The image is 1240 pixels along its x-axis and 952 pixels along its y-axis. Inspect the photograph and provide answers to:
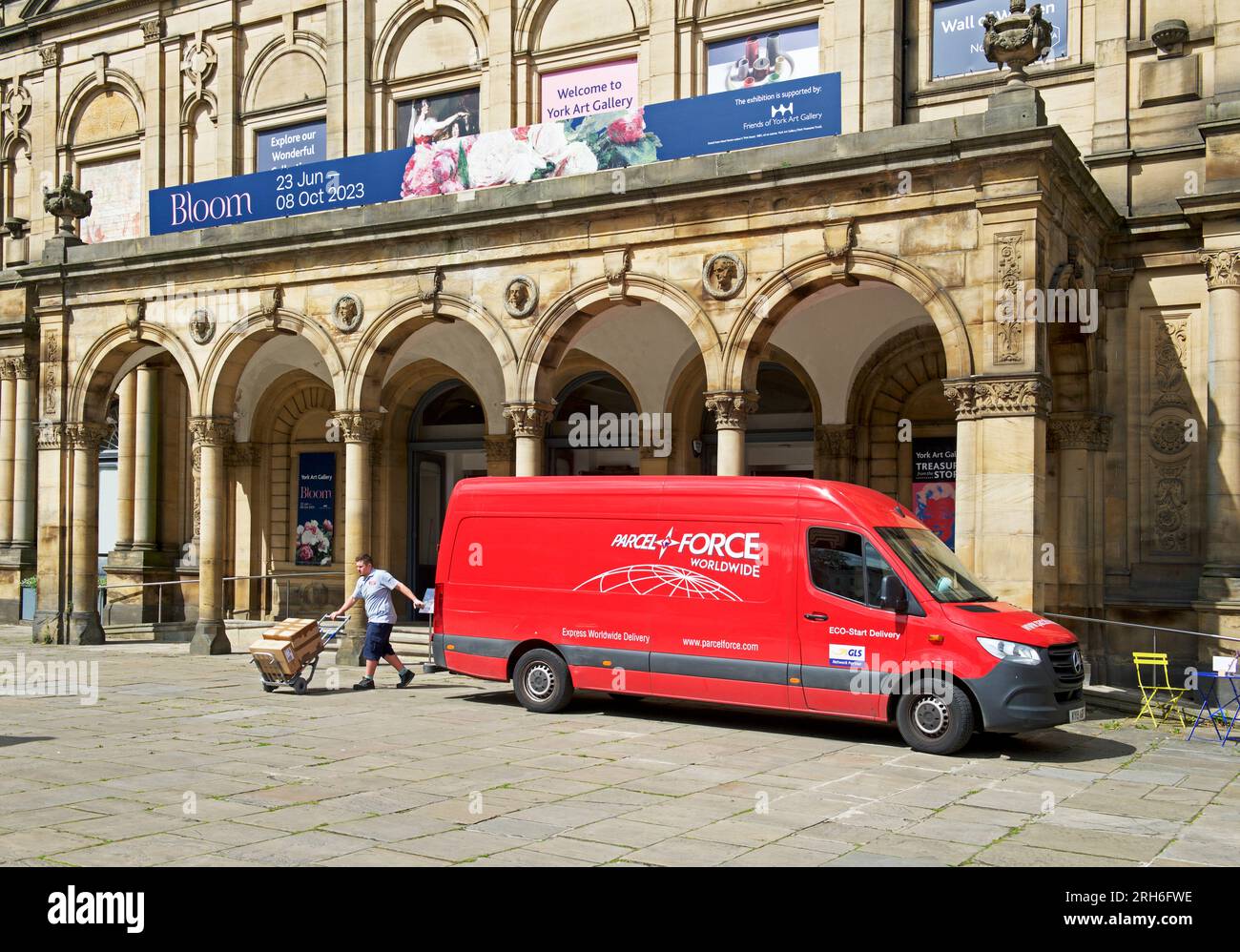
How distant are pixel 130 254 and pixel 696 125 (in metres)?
10.0

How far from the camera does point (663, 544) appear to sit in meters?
12.4

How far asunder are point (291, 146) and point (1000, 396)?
664 inches

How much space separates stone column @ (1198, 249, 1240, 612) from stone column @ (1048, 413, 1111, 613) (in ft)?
4.66

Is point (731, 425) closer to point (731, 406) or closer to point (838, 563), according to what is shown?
point (731, 406)

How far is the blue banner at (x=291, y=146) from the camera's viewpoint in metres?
24.8

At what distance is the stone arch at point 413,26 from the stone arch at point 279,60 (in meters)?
1.42

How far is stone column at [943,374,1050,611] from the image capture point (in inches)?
534

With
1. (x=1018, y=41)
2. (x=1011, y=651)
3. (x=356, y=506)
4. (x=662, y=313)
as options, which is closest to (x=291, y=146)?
(x=662, y=313)

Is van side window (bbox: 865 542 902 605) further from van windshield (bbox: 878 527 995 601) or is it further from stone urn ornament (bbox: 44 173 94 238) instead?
stone urn ornament (bbox: 44 173 94 238)

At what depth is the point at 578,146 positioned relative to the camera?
57.9 ft

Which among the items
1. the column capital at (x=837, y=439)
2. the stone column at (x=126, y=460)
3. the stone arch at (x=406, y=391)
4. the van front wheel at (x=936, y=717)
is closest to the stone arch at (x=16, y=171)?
the stone column at (x=126, y=460)

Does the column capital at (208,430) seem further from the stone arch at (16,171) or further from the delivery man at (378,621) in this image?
the stone arch at (16,171)
